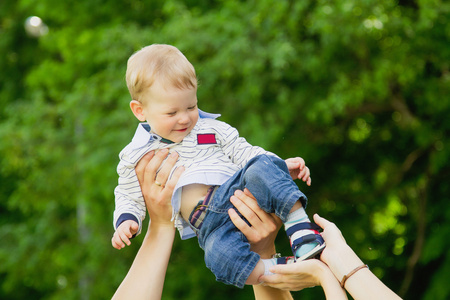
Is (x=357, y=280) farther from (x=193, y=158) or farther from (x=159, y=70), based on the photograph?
(x=159, y=70)

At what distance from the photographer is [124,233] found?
2.46 meters

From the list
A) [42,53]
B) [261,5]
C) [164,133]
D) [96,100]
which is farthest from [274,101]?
[42,53]

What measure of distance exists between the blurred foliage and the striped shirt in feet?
11.7

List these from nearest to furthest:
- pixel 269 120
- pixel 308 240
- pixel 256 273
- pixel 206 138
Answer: pixel 308 240 < pixel 256 273 < pixel 206 138 < pixel 269 120

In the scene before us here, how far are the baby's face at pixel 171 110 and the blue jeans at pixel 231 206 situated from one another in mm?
306

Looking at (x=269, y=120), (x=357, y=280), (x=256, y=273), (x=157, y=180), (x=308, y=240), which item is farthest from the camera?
(x=269, y=120)

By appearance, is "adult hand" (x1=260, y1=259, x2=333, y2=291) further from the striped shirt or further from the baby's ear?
the baby's ear

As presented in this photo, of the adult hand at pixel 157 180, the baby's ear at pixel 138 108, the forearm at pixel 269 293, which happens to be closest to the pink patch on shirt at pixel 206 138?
the adult hand at pixel 157 180

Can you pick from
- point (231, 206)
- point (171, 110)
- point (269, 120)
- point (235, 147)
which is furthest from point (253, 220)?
point (269, 120)

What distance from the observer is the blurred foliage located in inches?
258

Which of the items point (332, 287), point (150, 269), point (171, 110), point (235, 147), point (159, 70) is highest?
point (159, 70)

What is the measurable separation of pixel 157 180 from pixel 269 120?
13.1 ft

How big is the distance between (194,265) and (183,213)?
563cm

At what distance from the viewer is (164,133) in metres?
2.60
